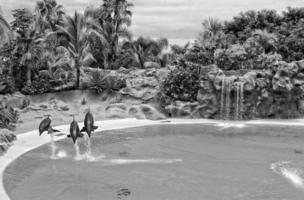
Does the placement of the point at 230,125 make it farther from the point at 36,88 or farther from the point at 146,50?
the point at 146,50

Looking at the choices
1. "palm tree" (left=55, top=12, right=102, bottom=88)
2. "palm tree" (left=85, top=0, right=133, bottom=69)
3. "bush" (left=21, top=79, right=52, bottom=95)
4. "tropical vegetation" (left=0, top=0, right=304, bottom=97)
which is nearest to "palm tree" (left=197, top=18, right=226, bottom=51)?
"tropical vegetation" (left=0, top=0, right=304, bottom=97)

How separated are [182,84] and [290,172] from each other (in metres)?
9.16

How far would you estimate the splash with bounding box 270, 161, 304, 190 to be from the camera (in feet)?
27.3

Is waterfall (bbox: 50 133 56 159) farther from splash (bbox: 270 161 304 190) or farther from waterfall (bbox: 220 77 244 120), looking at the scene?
waterfall (bbox: 220 77 244 120)

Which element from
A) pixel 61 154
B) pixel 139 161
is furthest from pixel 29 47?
pixel 139 161

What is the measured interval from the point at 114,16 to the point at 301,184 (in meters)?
19.8

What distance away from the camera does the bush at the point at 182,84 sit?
695 inches

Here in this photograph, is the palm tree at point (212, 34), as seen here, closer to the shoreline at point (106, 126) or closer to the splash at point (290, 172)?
the shoreline at point (106, 126)

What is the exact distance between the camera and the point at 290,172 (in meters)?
9.12

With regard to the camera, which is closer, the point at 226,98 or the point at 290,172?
the point at 290,172

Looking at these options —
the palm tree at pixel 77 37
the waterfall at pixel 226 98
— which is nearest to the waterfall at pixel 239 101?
the waterfall at pixel 226 98

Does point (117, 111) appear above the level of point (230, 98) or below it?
below

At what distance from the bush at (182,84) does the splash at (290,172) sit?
8.04 metres

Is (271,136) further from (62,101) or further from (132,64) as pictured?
(132,64)
